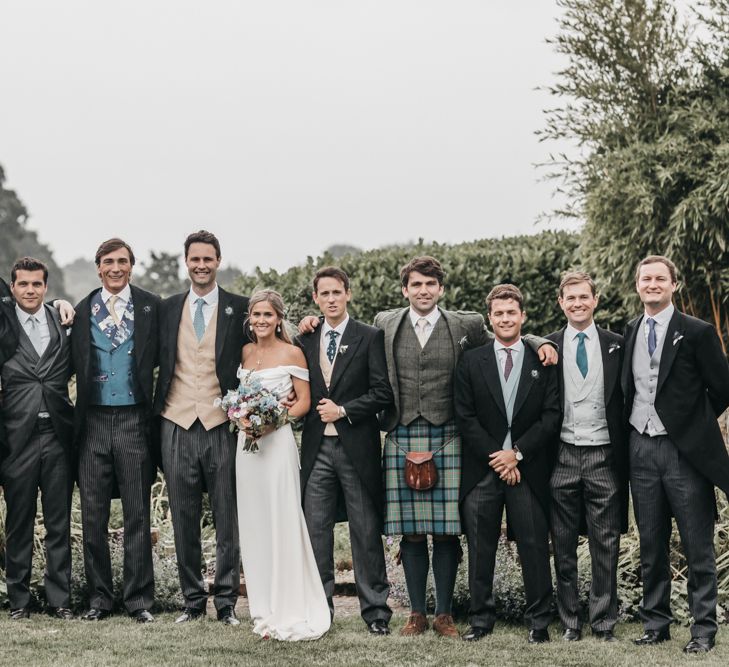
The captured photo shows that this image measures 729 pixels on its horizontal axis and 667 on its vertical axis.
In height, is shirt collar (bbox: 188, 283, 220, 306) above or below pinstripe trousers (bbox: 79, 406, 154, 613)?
above

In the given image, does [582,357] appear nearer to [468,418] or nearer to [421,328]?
Answer: [468,418]

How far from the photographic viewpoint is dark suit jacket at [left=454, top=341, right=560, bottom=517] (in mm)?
5695

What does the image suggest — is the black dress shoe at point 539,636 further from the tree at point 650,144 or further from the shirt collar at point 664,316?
the tree at point 650,144

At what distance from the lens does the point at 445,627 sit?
5.77 m

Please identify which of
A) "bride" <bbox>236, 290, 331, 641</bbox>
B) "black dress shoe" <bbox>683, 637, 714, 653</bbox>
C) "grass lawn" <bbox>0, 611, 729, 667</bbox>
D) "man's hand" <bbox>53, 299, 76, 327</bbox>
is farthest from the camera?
"man's hand" <bbox>53, 299, 76, 327</bbox>

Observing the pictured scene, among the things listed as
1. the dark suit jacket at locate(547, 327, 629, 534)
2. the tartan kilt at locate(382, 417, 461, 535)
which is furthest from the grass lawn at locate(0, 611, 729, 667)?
the dark suit jacket at locate(547, 327, 629, 534)

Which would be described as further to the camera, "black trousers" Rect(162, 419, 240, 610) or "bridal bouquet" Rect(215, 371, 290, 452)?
"black trousers" Rect(162, 419, 240, 610)

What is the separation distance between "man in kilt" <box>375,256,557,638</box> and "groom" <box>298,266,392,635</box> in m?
0.10

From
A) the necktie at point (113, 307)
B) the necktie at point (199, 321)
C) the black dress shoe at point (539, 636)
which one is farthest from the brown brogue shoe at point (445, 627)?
the necktie at point (113, 307)

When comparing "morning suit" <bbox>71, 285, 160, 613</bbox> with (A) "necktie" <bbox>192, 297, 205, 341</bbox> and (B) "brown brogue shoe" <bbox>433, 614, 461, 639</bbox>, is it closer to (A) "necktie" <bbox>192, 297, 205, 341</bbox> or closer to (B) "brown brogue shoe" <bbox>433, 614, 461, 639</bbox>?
(A) "necktie" <bbox>192, 297, 205, 341</bbox>

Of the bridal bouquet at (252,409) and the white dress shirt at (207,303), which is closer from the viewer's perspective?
the bridal bouquet at (252,409)

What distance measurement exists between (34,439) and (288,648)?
2.07 m

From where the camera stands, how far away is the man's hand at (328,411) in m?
5.84

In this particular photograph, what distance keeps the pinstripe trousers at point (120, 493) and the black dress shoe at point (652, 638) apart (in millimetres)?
2933
